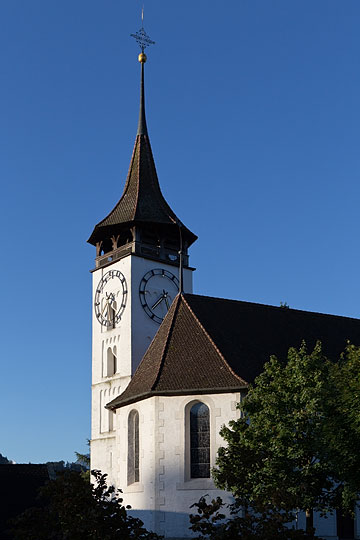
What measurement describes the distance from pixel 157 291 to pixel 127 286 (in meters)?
1.89

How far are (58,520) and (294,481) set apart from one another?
953 cm

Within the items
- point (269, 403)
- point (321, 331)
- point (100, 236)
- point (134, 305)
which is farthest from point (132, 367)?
point (269, 403)

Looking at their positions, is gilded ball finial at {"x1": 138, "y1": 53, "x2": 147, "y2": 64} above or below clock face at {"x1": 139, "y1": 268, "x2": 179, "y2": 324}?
above

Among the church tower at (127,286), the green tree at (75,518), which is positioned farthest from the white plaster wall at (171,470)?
the church tower at (127,286)

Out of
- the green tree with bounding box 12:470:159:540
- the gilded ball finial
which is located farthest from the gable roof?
the gilded ball finial

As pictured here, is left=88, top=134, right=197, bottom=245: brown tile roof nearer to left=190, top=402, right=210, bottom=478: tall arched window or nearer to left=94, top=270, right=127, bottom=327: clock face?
left=94, top=270, right=127, bottom=327: clock face

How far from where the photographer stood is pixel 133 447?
98.6 feet

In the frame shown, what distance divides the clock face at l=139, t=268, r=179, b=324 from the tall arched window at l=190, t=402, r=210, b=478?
1603cm

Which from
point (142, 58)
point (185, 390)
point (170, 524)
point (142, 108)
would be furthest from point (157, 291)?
point (170, 524)

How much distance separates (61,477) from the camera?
17094 mm

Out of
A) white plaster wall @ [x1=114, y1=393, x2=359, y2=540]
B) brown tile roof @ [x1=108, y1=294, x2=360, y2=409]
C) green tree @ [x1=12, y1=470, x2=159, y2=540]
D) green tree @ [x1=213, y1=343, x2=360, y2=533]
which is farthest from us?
brown tile roof @ [x1=108, y1=294, x2=360, y2=409]

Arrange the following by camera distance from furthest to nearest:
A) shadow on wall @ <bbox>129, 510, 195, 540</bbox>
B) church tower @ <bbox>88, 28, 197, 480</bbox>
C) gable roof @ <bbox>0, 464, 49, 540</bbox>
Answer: church tower @ <bbox>88, 28, 197, 480</bbox> < gable roof @ <bbox>0, 464, 49, 540</bbox> < shadow on wall @ <bbox>129, 510, 195, 540</bbox>

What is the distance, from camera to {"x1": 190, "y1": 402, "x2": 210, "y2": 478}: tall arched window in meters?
28.1

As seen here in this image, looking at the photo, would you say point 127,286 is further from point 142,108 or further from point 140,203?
→ point 142,108
